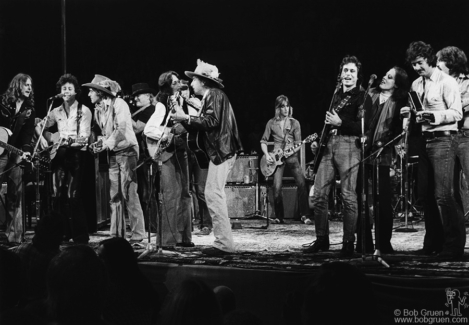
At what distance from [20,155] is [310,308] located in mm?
6385

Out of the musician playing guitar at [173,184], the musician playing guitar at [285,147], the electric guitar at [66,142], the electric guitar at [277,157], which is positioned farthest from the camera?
the musician playing guitar at [285,147]

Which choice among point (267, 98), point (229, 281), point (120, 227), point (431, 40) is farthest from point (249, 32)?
point (229, 281)

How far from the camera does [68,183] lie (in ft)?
27.3

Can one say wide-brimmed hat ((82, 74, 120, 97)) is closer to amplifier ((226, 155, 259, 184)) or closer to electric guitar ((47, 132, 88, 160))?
electric guitar ((47, 132, 88, 160))

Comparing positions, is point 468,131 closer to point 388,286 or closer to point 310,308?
point 388,286

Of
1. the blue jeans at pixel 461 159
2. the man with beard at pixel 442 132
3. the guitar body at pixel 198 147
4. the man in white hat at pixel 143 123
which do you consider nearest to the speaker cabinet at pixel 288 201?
the man in white hat at pixel 143 123

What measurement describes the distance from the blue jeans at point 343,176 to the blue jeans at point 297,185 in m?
4.09

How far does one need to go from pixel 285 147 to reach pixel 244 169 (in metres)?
1.15

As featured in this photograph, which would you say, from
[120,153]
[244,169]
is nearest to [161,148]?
[120,153]

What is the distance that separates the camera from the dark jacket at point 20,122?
8477 mm

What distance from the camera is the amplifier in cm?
1224

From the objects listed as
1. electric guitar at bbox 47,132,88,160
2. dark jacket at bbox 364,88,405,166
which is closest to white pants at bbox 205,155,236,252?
dark jacket at bbox 364,88,405,166

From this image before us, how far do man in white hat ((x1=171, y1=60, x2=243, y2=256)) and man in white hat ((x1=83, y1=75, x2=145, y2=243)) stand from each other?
1491 mm

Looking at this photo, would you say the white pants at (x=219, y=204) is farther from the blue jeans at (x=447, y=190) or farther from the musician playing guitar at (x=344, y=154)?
the blue jeans at (x=447, y=190)
